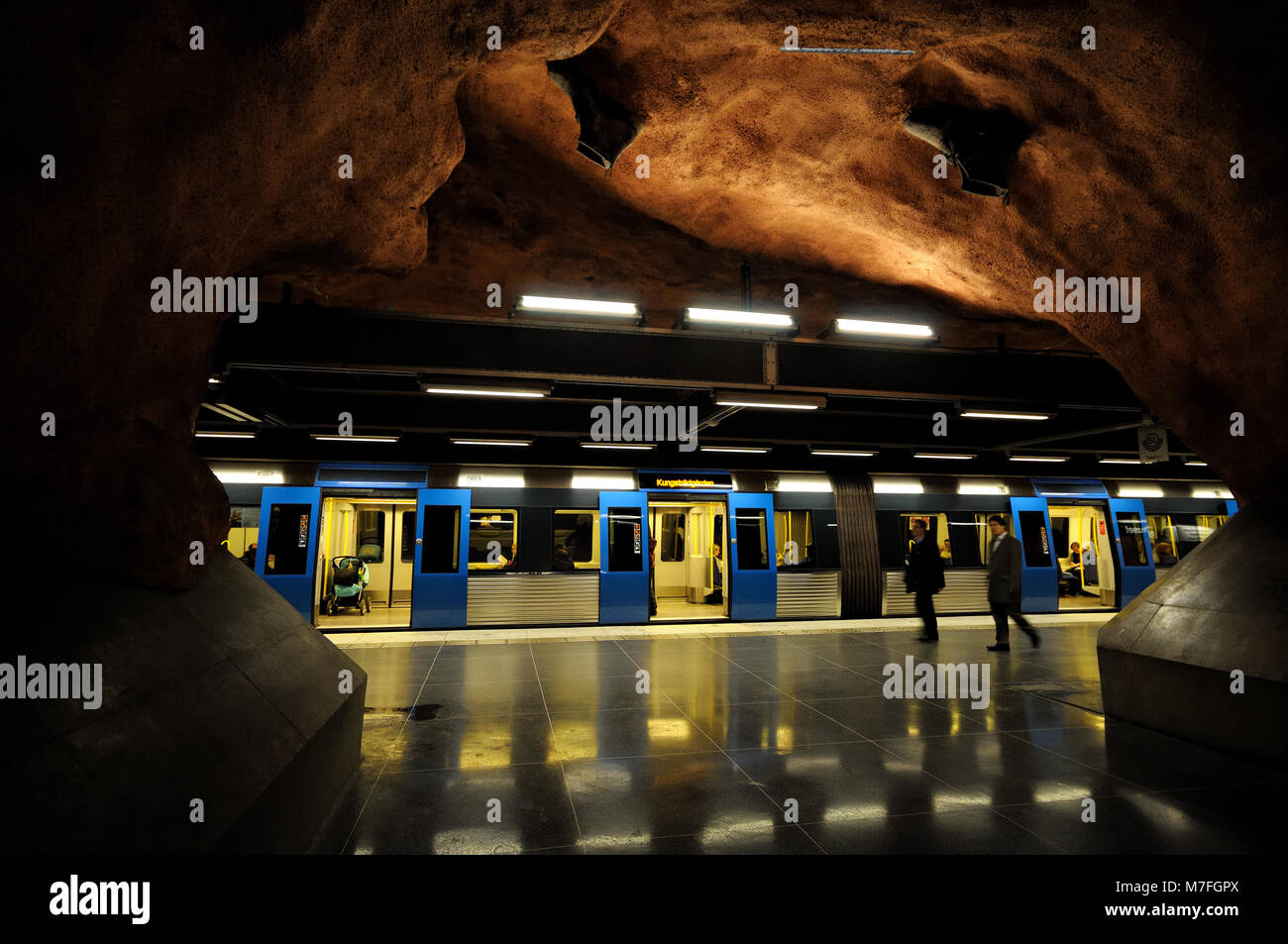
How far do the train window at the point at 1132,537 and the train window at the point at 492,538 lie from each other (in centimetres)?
1427

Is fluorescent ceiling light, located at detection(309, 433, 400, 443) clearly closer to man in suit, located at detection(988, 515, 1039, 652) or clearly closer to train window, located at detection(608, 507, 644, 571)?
train window, located at detection(608, 507, 644, 571)

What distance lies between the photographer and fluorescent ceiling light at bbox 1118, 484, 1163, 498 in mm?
14039

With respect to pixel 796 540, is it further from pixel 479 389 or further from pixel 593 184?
pixel 593 184

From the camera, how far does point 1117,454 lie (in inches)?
539

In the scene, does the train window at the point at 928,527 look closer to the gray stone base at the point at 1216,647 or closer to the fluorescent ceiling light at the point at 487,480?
the gray stone base at the point at 1216,647

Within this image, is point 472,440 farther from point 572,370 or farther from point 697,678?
point 697,678

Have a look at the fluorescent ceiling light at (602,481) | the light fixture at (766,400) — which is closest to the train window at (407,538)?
the fluorescent ceiling light at (602,481)

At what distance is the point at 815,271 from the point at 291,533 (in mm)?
10197

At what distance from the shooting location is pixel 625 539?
38.5 feet

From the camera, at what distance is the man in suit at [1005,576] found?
27.7ft

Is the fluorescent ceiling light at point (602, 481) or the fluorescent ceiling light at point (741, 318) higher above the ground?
the fluorescent ceiling light at point (741, 318)

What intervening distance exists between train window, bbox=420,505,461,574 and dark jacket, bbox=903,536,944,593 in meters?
8.14

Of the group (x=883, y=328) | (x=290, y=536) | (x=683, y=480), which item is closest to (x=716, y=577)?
(x=683, y=480)
